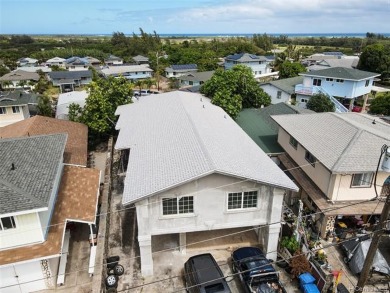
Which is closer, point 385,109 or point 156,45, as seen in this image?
point 385,109

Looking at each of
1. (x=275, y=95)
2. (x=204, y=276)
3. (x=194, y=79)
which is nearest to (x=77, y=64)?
(x=194, y=79)

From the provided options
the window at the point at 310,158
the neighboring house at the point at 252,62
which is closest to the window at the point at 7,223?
the window at the point at 310,158

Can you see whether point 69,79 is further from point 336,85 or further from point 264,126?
point 336,85

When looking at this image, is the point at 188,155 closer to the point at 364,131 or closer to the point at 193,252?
the point at 193,252

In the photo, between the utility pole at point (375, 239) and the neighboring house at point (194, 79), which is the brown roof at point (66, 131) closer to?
the utility pole at point (375, 239)

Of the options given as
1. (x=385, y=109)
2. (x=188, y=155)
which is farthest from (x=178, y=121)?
(x=385, y=109)

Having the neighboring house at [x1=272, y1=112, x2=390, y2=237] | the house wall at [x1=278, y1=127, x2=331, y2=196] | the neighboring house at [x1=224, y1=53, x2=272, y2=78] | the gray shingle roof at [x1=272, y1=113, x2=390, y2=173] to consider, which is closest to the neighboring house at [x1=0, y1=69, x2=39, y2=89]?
the neighboring house at [x1=224, y1=53, x2=272, y2=78]

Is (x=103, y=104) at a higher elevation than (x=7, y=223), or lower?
higher

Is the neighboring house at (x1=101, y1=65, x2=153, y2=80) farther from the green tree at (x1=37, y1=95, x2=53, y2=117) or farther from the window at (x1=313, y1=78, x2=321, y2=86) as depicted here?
the window at (x1=313, y1=78, x2=321, y2=86)
